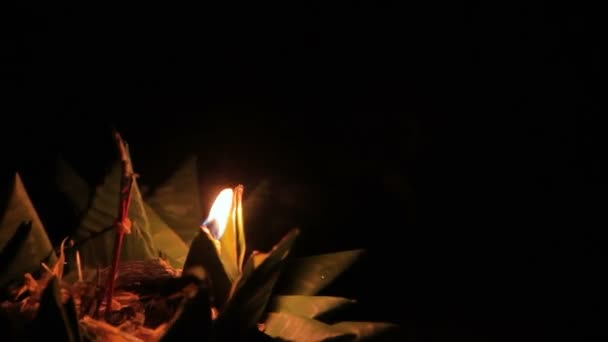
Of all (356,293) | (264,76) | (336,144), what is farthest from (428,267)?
(264,76)

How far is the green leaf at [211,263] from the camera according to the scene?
44cm

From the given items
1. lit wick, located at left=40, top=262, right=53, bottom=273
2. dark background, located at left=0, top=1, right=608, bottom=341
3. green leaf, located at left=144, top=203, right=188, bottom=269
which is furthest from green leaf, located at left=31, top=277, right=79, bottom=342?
dark background, located at left=0, top=1, right=608, bottom=341

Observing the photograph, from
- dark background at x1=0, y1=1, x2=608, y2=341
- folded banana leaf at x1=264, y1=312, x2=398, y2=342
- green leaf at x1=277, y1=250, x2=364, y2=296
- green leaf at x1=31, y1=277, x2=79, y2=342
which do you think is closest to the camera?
green leaf at x1=31, y1=277, x2=79, y2=342

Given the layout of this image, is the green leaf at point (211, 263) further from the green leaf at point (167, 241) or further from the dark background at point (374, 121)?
the dark background at point (374, 121)

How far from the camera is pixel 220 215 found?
1.67ft

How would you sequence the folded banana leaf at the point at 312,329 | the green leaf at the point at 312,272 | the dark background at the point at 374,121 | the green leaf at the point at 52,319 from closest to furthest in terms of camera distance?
the green leaf at the point at 52,319 < the folded banana leaf at the point at 312,329 < the green leaf at the point at 312,272 < the dark background at the point at 374,121

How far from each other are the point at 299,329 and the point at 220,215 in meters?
0.12

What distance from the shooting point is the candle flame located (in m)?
0.50

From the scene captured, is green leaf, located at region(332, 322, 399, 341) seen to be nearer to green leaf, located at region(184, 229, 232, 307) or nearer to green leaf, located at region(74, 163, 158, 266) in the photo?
green leaf, located at region(184, 229, 232, 307)

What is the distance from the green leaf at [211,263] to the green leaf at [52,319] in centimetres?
9

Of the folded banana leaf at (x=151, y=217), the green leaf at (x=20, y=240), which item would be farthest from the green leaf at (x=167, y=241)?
the green leaf at (x=20, y=240)

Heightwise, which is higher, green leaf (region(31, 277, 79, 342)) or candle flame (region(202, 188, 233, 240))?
candle flame (region(202, 188, 233, 240))

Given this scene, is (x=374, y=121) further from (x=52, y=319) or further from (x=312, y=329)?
(x=52, y=319)

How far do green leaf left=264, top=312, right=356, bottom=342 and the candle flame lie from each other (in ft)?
0.30
